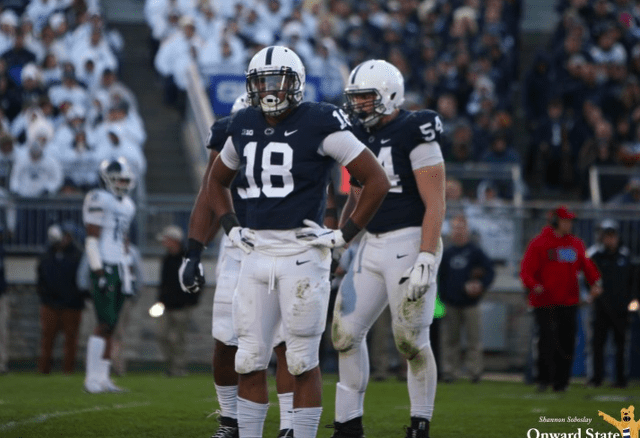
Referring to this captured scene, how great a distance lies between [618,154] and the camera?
1653 centimetres

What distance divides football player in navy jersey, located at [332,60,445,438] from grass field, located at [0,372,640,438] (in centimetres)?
71

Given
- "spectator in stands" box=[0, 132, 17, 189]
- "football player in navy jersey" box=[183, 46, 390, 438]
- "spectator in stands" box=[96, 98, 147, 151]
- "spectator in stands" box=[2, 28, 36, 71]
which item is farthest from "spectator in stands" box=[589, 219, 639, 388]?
"spectator in stands" box=[2, 28, 36, 71]

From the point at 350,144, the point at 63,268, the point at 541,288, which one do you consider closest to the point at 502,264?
the point at 541,288

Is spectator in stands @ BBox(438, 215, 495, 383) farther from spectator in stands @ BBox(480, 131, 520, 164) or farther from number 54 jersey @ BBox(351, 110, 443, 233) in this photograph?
number 54 jersey @ BBox(351, 110, 443, 233)

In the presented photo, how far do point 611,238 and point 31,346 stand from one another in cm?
686

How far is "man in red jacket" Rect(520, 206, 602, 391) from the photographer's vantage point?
41.1ft

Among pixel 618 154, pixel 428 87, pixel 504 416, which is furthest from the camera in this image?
pixel 428 87

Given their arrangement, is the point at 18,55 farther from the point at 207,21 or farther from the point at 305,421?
the point at 305,421

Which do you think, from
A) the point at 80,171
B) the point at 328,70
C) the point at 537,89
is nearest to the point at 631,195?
the point at 537,89

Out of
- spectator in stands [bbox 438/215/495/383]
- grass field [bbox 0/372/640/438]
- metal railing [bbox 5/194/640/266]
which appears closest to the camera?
grass field [bbox 0/372/640/438]

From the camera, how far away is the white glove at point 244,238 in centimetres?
636

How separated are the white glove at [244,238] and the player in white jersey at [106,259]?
14.8 feet

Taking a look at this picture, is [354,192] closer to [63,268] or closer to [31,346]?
[63,268]

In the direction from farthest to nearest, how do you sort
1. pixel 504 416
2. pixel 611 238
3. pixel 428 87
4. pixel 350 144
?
pixel 428 87 < pixel 611 238 < pixel 504 416 < pixel 350 144
